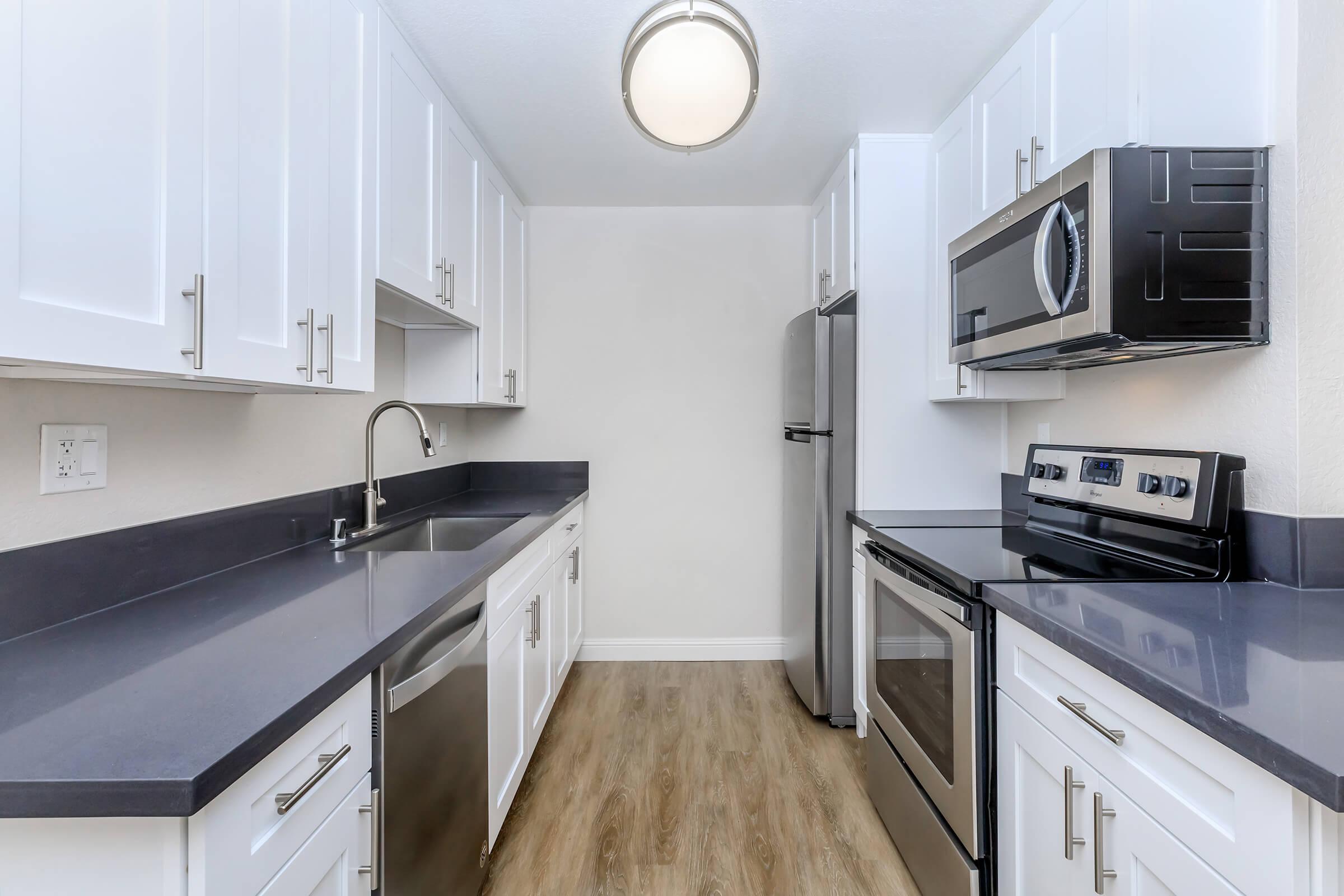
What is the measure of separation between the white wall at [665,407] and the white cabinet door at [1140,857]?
7.40ft

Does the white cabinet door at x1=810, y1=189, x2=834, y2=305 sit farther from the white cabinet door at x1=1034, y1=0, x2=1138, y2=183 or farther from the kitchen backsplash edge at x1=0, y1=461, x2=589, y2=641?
the kitchen backsplash edge at x1=0, y1=461, x2=589, y2=641

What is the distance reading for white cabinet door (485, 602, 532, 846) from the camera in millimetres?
1628

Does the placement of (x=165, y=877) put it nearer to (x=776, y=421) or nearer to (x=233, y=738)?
(x=233, y=738)

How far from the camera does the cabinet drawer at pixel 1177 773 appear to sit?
28.6 inches

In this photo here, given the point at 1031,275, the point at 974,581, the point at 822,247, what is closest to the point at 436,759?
the point at 974,581

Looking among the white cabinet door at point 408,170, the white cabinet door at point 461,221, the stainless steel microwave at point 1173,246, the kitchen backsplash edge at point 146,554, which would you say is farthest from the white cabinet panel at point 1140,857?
the white cabinet door at point 461,221

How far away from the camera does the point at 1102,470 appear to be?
5.51 feet

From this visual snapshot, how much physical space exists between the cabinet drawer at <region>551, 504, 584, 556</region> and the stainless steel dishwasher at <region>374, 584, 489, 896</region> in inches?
37.4

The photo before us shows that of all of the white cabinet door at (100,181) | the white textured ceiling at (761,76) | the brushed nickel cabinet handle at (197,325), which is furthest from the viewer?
the white textured ceiling at (761,76)

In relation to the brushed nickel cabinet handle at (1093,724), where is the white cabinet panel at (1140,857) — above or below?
below

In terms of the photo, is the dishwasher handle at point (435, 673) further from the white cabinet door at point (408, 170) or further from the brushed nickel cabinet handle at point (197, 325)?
the white cabinet door at point (408, 170)

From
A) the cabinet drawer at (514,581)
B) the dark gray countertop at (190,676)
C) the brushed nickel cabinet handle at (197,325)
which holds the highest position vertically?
the brushed nickel cabinet handle at (197,325)

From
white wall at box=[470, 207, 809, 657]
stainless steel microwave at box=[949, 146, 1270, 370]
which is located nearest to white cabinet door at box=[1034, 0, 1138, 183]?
stainless steel microwave at box=[949, 146, 1270, 370]

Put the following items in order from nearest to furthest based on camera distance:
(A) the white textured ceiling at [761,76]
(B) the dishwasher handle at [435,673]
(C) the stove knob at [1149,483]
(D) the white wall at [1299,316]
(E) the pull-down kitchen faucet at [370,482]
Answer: (B) the dishwasher handle at [435,673] < (D) the white wall at [1299,316] < (C) the stove knob at [1149,483] < (A) the white textured ceiling at [761,76] < (E) the pull-down kitchen faucet at [370,482]
